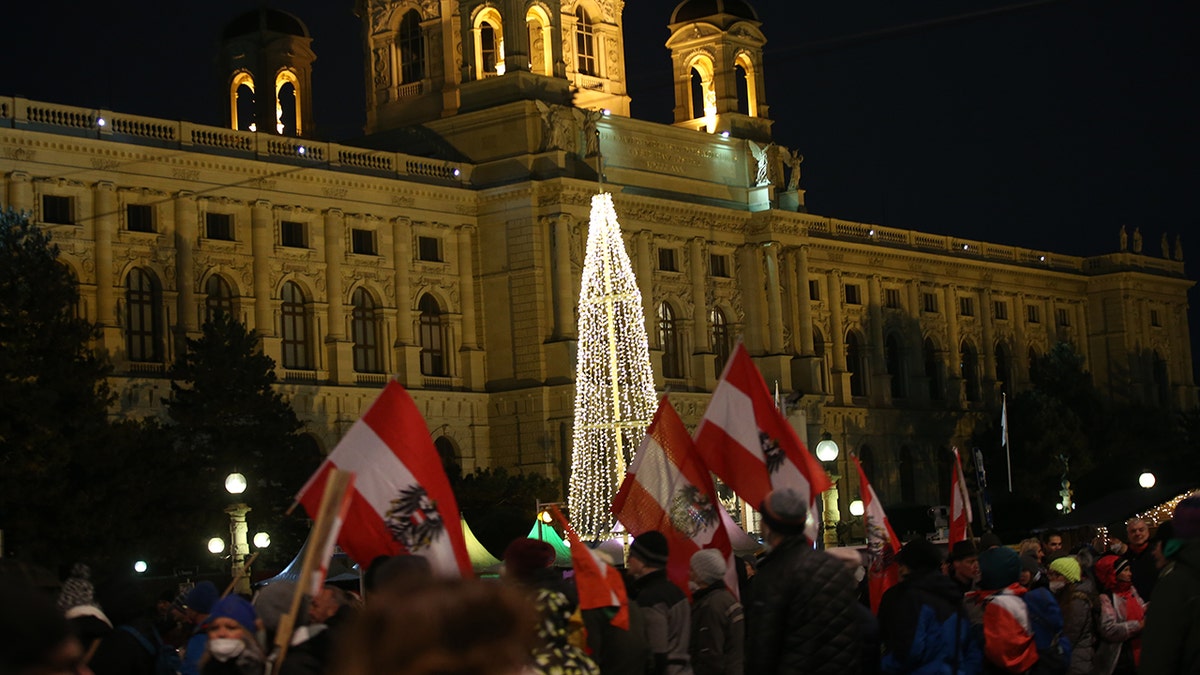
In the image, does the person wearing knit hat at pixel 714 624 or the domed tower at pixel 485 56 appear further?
the domed tower at pixel 485 56

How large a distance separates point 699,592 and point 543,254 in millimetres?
45558

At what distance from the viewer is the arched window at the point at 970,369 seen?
78938mm

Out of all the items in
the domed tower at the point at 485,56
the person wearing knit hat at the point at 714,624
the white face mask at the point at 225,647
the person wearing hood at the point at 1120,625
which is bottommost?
the person wearing hood at the point at 1120,625

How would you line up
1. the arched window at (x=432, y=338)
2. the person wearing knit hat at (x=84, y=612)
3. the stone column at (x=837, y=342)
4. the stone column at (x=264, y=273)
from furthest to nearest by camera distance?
the stone column at (x=837, y=342) → the arched window at (x=432, y=338) → the stone column at (x=264, y=273) → the person wearing knit hat at (x=84, y=612)

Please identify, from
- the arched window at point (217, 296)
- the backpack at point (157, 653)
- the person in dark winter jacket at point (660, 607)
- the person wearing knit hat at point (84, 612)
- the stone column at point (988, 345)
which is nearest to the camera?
the person wearing knit hat at point (84, 612)

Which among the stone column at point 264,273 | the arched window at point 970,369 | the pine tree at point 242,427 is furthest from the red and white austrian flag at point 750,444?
the arched window at point 970,369

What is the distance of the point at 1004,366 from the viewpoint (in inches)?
3196

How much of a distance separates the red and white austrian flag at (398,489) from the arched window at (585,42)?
5327cm

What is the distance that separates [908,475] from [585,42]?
21.6 metres

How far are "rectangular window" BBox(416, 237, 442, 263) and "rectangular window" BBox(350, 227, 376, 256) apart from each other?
1.60 meters

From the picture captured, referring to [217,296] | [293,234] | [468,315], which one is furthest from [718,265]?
[217,296]

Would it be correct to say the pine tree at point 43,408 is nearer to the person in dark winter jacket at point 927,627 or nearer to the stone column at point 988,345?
the person in dark winter jacket at point 927,627

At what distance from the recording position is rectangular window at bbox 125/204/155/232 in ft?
163

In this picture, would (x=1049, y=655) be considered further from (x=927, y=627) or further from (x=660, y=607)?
(x=660, y=607)
